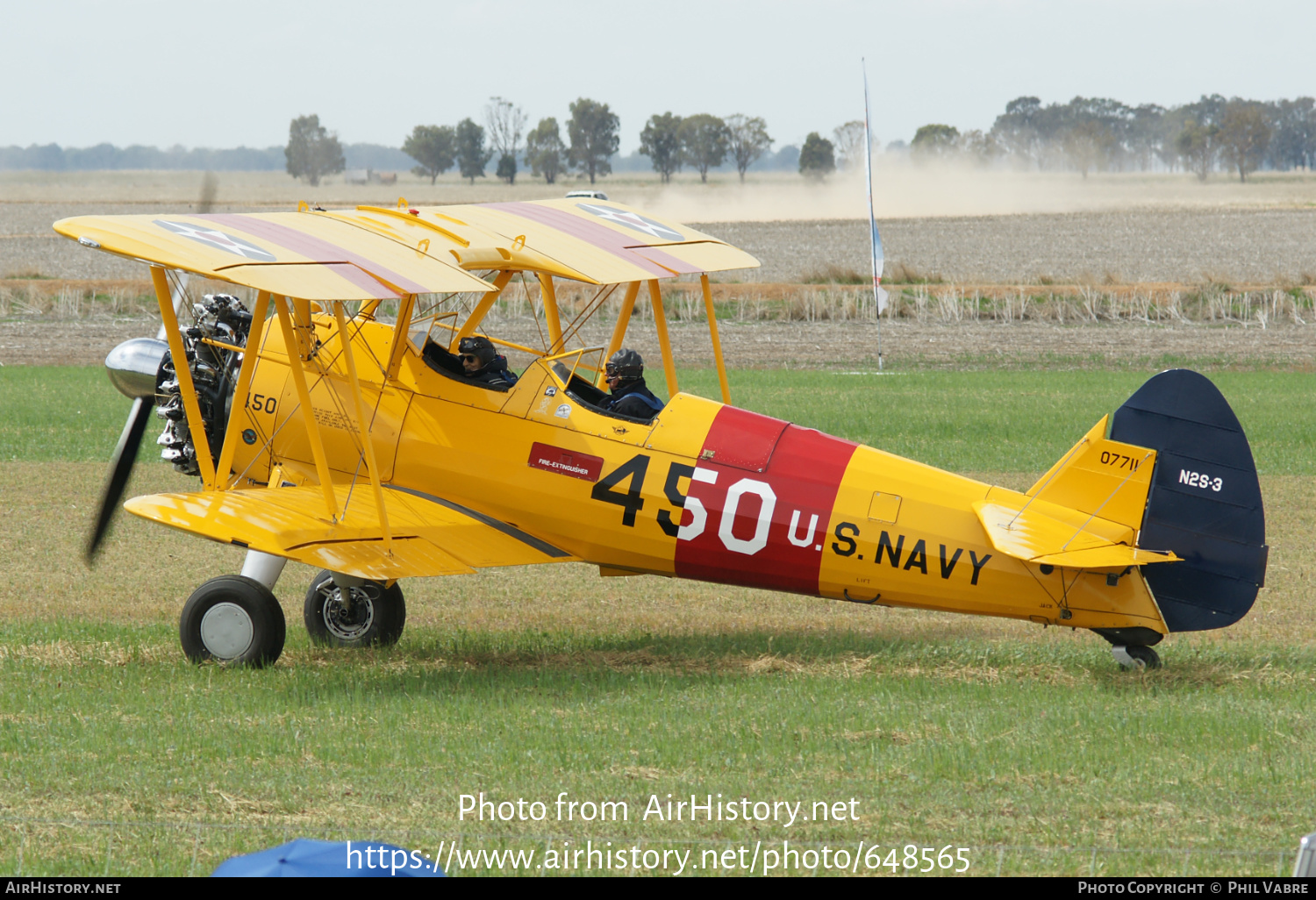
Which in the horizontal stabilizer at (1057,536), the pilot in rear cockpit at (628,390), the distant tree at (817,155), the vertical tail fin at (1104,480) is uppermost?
the distant tree at (817,155)

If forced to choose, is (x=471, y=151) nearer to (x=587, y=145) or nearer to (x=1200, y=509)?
Answer: (x=587, y=145)

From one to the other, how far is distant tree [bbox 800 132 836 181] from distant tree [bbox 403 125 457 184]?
120ft

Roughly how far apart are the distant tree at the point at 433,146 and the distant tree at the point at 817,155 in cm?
3658

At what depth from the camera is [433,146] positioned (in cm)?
13375

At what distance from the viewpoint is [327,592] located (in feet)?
29.9

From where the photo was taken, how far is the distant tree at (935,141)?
418 ft

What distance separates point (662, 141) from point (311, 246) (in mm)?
133475

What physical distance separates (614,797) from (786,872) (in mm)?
1089

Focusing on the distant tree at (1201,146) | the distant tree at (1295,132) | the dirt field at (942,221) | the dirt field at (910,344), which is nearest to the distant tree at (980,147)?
the dirt field at (942,221)

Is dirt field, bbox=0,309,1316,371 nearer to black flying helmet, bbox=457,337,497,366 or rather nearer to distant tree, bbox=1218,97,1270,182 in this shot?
black flying helmet, bbox=457,337,497,366

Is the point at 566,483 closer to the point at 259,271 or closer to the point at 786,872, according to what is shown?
the point at 259,271

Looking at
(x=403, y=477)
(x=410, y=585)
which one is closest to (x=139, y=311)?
(x=410, y=585)

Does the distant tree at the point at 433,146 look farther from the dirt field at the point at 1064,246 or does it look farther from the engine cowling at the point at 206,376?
the engine cowling at the point at 206,376

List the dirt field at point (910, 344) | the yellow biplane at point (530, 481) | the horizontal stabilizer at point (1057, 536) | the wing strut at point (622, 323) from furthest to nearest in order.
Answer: the dirt field at point (910, 344), the wing strut at point (622, 323), the yellow biplane at point (530, 481), the horizontal stabilizer at point (1057, 536)
